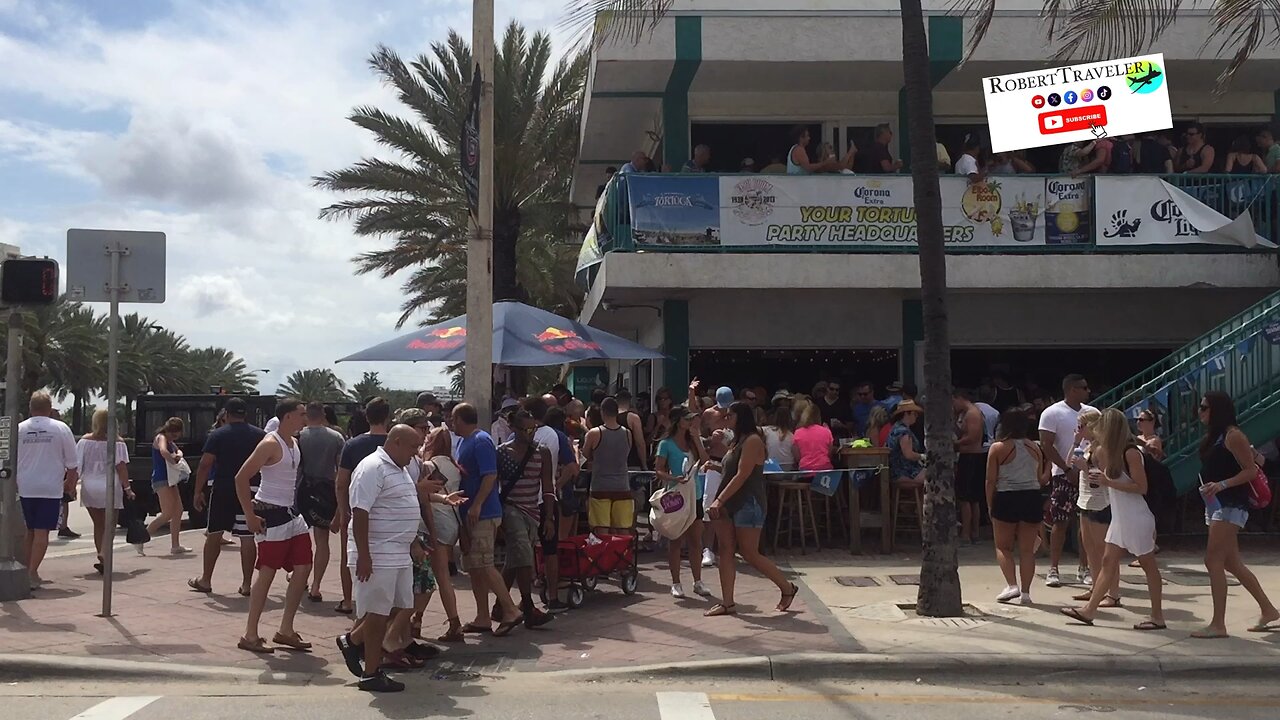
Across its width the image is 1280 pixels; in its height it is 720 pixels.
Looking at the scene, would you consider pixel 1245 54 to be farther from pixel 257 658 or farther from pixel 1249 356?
pixel 257 658

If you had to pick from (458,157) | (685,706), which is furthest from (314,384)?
(685,706)

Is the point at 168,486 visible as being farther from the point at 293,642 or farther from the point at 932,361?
the point at 932,361

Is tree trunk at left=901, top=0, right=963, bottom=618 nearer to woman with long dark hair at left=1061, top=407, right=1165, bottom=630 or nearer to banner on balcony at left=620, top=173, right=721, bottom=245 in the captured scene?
woman with long dark hair at left=1061, top=407, right=1165, bottom=630

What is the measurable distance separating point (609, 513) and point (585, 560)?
83 centimetres

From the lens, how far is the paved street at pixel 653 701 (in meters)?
6.55

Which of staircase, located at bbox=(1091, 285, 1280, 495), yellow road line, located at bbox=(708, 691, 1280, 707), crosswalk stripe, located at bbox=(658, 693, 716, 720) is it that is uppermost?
staircase, located at bbox=(1091, 285, 1280, 495)

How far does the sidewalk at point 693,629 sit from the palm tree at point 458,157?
12742mm

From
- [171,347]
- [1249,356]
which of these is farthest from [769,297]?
[171,347]

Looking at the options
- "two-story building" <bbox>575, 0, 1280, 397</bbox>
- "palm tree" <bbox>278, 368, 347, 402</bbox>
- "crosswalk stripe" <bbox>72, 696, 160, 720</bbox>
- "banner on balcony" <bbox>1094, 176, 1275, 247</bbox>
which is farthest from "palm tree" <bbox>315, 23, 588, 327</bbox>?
"palm tree" <bbox>278, 368, 347, 402</bbox>

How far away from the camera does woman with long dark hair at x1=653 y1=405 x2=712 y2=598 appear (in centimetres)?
1015

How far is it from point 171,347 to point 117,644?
43694 millimetres

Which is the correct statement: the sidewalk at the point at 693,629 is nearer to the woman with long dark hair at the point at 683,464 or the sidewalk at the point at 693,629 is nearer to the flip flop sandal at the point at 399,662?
the flip flop sandal at the point at 399,662

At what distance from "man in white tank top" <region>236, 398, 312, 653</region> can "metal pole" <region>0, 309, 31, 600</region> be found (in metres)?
3.19

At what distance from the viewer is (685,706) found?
6727 mm
